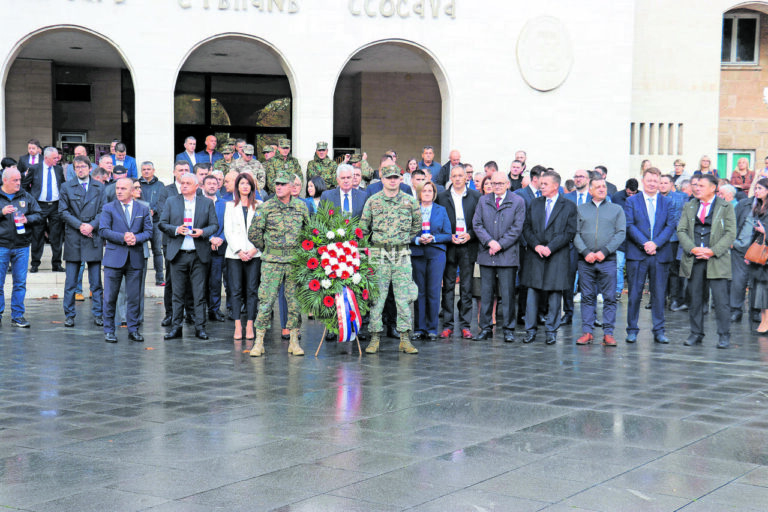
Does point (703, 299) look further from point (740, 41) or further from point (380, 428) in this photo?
point (740, 41)

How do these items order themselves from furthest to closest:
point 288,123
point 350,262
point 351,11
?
point 288,123 < point 351,11 < point 350,262

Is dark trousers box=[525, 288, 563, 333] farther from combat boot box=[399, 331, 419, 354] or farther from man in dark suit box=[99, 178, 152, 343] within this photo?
man in dark suit box=[99, 178, 152, 343]

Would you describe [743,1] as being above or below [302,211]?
above

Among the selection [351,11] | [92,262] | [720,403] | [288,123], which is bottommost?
[720,403]

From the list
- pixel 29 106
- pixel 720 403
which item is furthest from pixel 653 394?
pixel 29 106

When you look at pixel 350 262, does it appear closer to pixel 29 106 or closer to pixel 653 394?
pixel 653 394

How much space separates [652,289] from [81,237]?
7.28 meters

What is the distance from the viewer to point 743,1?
21281 millimetres

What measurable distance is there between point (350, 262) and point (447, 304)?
214cm

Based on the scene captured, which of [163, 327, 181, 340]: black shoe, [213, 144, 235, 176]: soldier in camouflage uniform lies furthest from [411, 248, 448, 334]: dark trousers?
[213, 144, 235, 176]: soldier in camouflage uniform

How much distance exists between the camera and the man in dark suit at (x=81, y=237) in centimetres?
1184

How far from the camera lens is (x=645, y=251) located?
36.6 feet

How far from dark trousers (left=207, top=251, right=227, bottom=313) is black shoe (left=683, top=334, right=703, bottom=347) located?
5783mm

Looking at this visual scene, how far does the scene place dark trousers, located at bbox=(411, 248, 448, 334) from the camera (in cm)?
1124
